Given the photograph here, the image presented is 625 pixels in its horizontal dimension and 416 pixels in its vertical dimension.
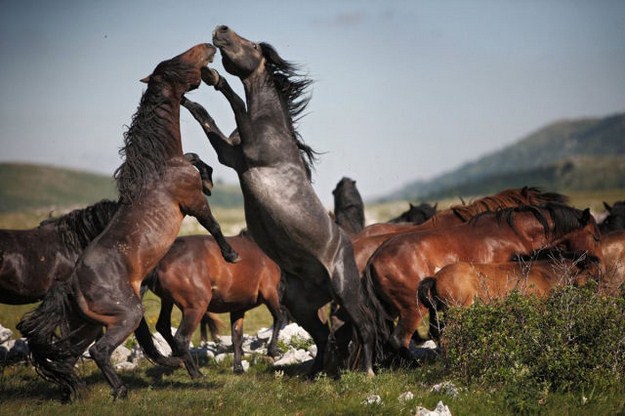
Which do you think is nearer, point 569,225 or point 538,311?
point 538,311

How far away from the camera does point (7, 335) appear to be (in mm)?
12141

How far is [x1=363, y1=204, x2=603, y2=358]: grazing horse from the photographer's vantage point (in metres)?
10.0

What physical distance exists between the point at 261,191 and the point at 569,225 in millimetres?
4591

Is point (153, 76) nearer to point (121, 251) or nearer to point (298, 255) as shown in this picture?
point (121, 251)

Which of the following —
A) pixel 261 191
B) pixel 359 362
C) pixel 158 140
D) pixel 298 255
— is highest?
pixel 158 140

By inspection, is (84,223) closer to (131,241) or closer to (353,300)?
(131,241)

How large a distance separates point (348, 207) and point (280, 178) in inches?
267

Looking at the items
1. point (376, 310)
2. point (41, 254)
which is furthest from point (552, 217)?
point (41, 254)

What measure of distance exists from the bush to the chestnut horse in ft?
17.3

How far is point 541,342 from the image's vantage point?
26.1ft

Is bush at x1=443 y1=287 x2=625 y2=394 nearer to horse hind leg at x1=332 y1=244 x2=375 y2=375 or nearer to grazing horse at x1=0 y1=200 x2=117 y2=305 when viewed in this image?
horse hind leg at x1=332 y1=244 x2=375 y2=375

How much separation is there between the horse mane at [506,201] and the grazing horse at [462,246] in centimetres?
87

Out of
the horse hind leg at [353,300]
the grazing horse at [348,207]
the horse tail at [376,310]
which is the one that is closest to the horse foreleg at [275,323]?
the horse tail at [376,310]

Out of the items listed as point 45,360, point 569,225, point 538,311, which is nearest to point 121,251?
point 45,360
